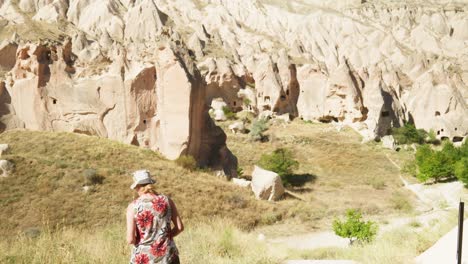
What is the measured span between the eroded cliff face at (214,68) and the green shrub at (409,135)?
1410 millimetres

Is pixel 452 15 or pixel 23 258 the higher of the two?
pixel 452 15

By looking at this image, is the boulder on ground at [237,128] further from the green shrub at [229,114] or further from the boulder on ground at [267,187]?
the boulder on ground at [267,187]

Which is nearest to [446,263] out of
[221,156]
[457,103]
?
[221,156]

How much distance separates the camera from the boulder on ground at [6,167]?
50.9 feet

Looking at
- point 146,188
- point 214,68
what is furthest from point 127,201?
point 214,68

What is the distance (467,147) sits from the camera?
2833 centimetres

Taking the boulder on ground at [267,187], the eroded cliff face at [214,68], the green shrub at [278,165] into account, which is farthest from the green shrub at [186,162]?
the green shrub at [278,165]

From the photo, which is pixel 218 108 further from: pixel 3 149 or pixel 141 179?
pixel 141 179

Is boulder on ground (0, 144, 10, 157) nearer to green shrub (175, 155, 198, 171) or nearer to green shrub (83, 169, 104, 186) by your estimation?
green shrub (83, 169, 104, 186)

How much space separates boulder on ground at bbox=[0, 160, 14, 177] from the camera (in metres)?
15.5

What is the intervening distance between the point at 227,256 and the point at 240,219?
10.3m

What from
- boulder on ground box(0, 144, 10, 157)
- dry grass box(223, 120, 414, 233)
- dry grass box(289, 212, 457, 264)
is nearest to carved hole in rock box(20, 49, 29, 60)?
boulder on ground box(0, 144, 10, 157)

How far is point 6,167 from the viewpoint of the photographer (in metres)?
15.6

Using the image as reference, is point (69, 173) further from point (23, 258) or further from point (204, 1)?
point (204, 1)
